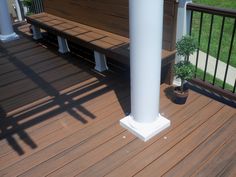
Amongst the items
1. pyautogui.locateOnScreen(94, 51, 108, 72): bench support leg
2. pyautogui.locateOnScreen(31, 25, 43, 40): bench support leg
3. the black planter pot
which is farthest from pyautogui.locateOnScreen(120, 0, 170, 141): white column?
pyautogui.locateOnScreen(31, 25, 43, 40): bench support leg

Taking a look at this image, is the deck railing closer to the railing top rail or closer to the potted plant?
the railing top rail

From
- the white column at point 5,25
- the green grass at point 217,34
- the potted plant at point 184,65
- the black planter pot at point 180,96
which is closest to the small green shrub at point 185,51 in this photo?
the potted plant at point 184,65

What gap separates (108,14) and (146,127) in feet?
6.26

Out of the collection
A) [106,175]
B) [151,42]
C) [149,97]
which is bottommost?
[106,175]

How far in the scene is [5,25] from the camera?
548cm

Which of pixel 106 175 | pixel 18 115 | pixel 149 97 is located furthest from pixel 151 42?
pixel 18 115

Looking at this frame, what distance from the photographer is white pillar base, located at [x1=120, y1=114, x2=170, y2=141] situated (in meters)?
2.63

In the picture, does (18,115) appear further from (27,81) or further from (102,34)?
(102,34)

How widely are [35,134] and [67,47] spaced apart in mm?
2334

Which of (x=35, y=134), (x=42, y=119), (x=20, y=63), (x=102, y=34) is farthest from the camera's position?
(x=20, y=63)

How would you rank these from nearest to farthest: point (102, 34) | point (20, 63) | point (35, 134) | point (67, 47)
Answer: point (35, 134)
point (102, 34)
point (20, 63)
point (67, 47)

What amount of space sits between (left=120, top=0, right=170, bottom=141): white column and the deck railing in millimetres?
857

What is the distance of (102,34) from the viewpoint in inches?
160

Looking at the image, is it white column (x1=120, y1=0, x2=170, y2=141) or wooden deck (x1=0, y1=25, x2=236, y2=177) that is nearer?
white column (x1=120, y1=0, x2=170, y2=141)
